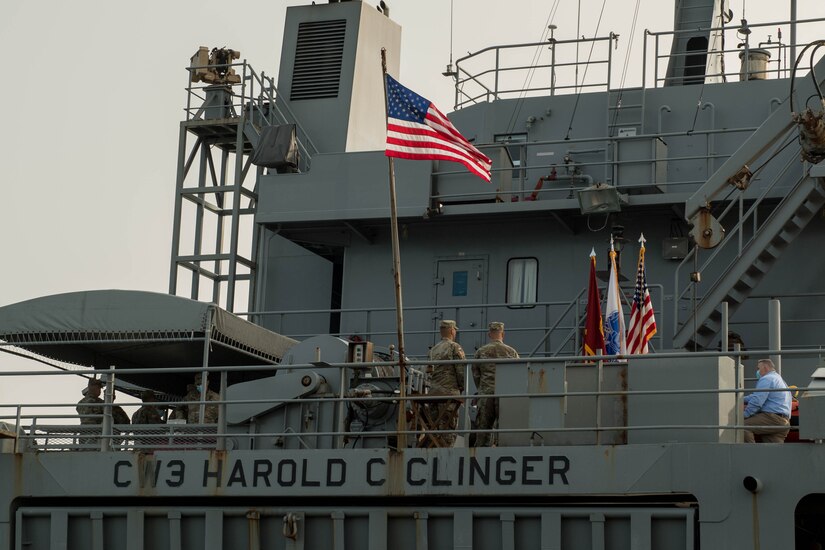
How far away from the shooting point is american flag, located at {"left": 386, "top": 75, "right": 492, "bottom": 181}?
15.6 meters

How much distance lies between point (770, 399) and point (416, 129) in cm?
477

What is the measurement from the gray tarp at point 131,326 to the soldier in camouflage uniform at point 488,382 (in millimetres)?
3613

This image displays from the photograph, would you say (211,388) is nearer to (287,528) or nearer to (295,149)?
(295,149)

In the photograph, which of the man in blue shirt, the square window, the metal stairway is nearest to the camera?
the man in blue shirt

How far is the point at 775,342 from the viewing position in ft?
47.4

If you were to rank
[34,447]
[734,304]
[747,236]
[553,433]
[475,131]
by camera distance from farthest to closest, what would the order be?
[475,131] → [747,236] → [734,304] → [34,447] → [553,433]

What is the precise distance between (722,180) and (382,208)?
6.32 meters

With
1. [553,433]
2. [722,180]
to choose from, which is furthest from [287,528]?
[722,180]

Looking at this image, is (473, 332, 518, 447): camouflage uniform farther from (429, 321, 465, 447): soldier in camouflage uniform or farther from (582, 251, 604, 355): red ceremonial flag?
(582, 251, 604, 355): red ceremonial flag

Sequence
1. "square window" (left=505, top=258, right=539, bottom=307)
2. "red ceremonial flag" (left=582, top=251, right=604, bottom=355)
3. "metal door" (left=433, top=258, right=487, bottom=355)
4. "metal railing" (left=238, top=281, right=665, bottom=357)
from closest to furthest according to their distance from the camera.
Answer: "red ceremonial flag" (left=582, top=251, right=604, bottom=355)
"metal railing" (left=238, top=281, right=665, bottom=357)
"metal door" (left=433, top=258, right=487, bottom=355)
"square window" (left=505, top=258, right=539, bottom=307)

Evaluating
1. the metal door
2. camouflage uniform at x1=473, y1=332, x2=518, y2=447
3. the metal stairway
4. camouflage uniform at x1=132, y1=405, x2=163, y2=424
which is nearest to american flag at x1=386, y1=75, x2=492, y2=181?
camouflage uniform at x1=473, y1=332, x2=518, y2=447

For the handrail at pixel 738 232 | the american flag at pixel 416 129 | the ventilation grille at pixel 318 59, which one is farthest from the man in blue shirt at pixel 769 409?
the ventilation grille at pixel 318 59

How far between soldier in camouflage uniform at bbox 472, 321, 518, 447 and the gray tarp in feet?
11.9

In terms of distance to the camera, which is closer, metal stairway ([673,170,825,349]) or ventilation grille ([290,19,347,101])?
metal stairway ([673,170,825,349])
